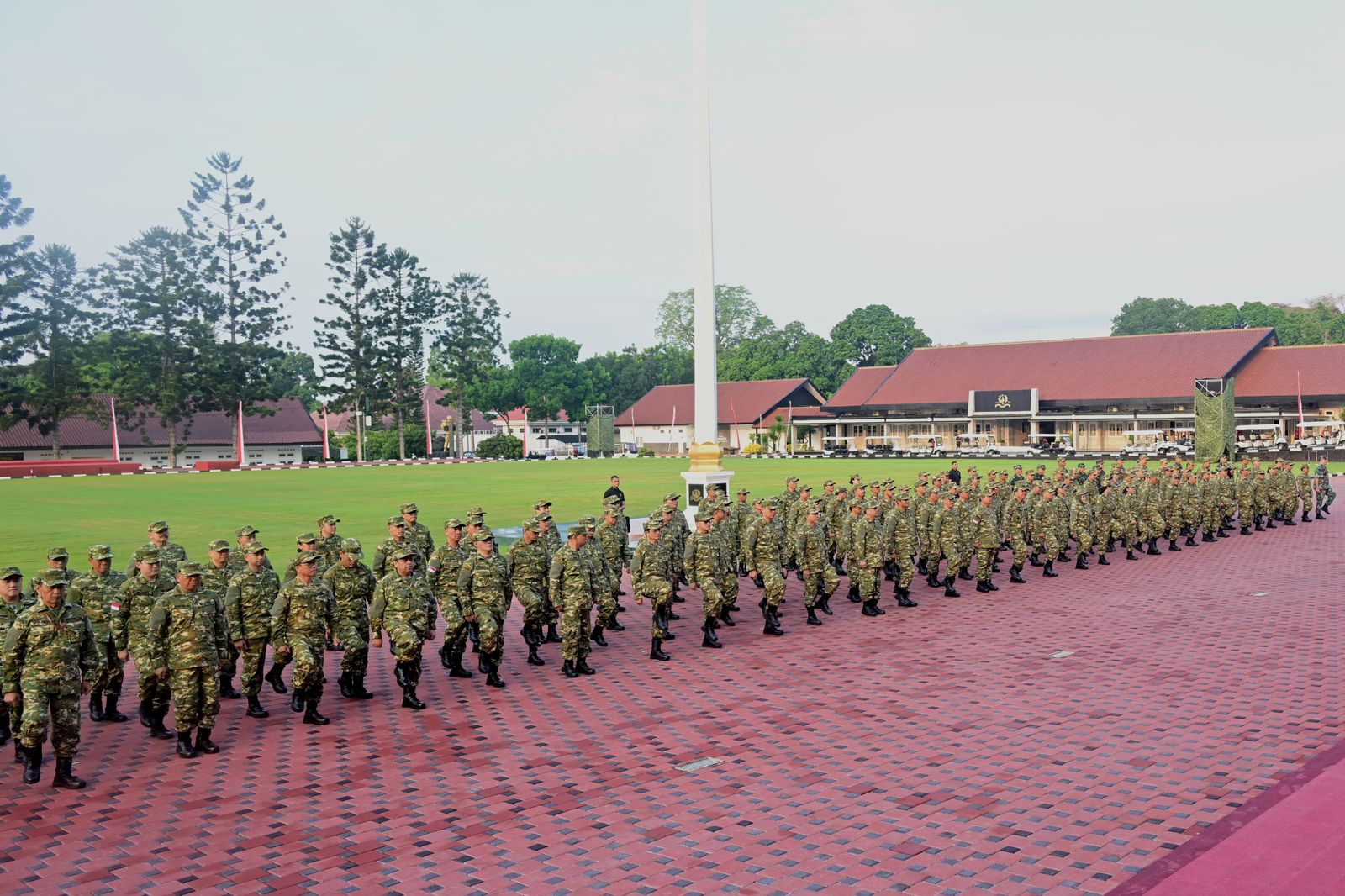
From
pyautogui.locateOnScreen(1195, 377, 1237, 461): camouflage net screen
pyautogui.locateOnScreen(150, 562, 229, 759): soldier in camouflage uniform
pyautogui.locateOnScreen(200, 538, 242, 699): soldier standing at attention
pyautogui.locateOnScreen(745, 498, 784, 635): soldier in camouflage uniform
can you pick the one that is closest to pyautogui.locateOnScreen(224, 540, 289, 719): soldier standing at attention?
pyautogui.locateOnScreen(200, 538, 242, 699): soldier standing at attention

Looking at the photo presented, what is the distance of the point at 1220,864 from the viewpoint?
5.63 meters

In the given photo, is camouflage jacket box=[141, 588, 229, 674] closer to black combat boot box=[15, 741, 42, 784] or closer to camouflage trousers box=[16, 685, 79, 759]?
camouflage trousers box=[16, 685, 79, 759]

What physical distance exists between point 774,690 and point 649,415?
84842 millimetres

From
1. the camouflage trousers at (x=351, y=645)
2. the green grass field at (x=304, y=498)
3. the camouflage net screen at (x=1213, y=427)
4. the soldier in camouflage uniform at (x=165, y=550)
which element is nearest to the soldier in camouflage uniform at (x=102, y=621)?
the soldier in camouflage uniform at (x=165, y=550)

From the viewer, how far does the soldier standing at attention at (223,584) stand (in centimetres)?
994

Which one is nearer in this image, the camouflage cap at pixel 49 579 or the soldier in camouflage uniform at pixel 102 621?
the camouflage cap at pixel 49 579

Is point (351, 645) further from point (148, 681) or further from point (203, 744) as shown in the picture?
point (148, 681)

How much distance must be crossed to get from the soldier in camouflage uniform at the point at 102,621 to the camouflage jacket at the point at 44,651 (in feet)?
4.23

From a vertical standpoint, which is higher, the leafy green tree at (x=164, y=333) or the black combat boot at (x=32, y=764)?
the leafy green tree at (x=164, y=333)

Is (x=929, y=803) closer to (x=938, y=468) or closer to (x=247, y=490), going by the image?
(x=247, y=490)

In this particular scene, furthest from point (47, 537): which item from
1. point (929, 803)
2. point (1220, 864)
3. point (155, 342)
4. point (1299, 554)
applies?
point (155, 342)

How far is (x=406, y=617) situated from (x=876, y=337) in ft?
302

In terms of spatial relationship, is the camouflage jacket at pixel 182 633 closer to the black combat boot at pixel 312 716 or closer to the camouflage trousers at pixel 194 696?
the camouflage trousers at pixel 194 696

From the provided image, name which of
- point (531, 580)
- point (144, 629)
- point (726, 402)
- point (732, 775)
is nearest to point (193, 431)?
point (726, 402)
